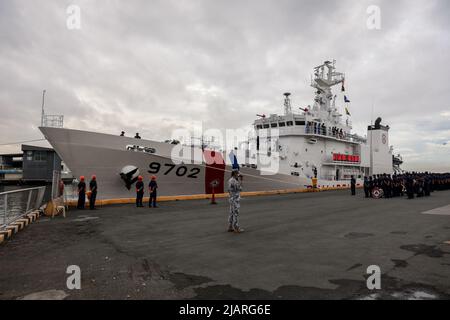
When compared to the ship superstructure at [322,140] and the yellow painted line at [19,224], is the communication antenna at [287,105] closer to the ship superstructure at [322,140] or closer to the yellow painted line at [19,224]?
the ship superstructure at [322,140]

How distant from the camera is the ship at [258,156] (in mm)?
12945

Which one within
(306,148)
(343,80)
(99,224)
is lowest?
(99,224)

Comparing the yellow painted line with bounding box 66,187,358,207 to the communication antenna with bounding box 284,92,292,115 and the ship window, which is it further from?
the ship window

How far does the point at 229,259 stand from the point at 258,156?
13.8m

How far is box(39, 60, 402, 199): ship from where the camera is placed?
510 inches

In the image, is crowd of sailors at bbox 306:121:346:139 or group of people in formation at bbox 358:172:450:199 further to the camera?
crowd of sailors at bbox 306:121:346:139

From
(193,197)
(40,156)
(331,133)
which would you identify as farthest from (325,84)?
(40,156)

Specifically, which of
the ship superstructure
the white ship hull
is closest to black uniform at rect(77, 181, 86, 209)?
the white ship hull

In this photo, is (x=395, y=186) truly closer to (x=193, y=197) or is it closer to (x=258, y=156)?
(x=258, y=156)

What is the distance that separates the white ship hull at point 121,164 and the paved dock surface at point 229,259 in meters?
4.43

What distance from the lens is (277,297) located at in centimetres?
335

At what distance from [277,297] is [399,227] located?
6150mm
